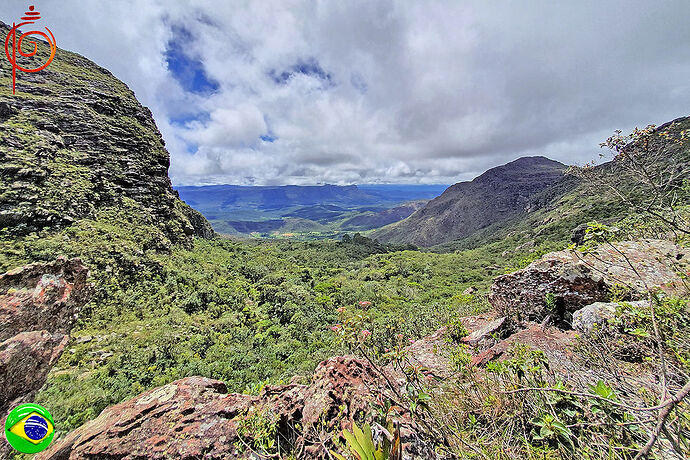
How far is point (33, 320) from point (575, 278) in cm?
1225

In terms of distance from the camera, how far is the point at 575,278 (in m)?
5.65

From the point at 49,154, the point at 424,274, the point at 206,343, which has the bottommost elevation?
the point at 424,274

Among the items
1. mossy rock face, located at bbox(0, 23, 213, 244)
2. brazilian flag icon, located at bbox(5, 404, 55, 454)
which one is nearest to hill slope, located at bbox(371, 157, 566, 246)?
mossy rock face, located at bbox(0, 23, 213, 244)

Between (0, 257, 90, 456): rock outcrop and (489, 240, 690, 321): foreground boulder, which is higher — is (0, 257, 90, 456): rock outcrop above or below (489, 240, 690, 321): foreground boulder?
below

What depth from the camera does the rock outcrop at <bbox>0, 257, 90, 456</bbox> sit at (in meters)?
4.21

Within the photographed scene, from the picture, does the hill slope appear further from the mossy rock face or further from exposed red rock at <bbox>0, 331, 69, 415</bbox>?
exposed red rock at <bbox>0, 331, 69, 415</bbox>

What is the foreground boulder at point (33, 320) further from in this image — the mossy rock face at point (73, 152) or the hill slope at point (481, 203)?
the hill slope at point (481, 203)

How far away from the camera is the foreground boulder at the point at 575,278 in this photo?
4.84 metres

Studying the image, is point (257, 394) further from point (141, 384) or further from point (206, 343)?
point (206, 343)

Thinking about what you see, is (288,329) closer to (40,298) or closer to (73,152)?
(40,298)

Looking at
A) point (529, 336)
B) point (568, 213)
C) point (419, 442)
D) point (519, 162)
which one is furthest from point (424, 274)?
point (519, 162)

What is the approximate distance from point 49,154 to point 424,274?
4852 cm

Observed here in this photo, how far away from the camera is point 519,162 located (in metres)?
194

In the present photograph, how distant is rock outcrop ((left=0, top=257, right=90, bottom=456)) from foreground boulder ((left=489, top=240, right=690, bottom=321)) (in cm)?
1044
